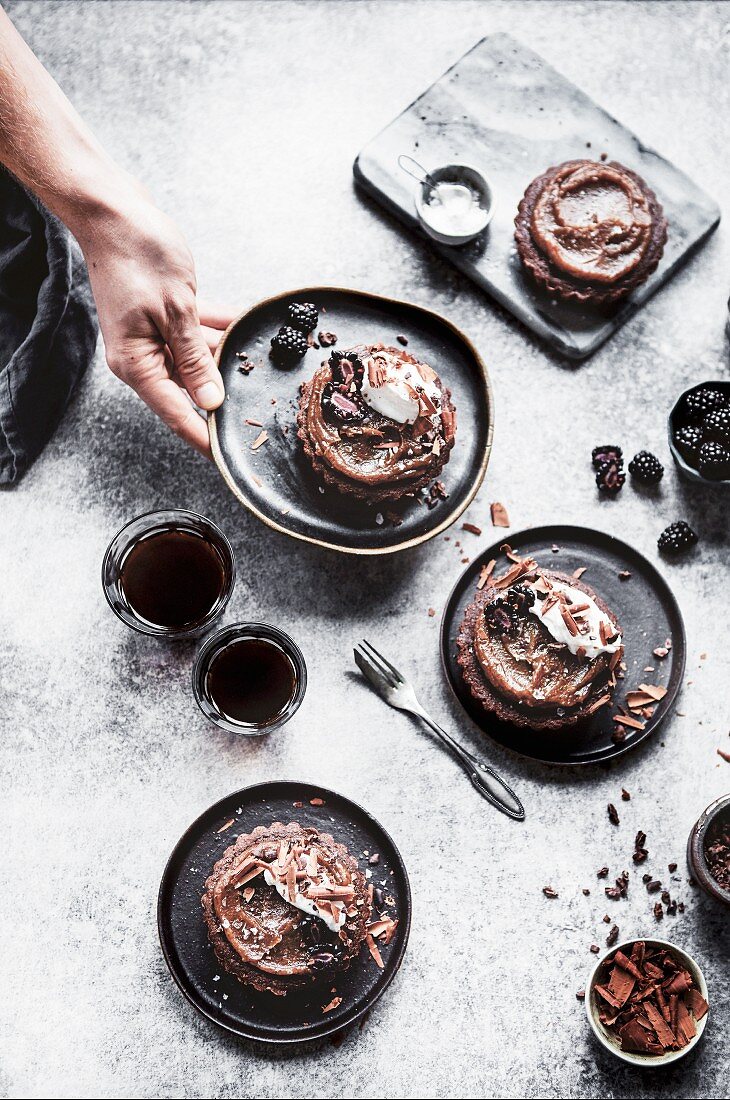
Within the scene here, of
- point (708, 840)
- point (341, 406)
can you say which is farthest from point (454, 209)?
point (708, 840)

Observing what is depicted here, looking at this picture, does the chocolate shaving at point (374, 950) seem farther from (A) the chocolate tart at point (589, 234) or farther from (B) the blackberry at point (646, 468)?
(A) the chocolate tart at point (589, 234)

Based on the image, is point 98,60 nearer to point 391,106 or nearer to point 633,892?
point 391,106

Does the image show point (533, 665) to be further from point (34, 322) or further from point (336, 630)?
point (34, 322)

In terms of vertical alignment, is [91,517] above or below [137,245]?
below

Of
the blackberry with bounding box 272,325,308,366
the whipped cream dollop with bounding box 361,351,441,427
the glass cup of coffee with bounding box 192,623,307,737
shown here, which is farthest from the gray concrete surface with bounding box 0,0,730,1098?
the whipped cream dollop with bounding box 361,351,441,427

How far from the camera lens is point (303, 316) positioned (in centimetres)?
326

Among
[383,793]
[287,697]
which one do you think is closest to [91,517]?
[287,697]

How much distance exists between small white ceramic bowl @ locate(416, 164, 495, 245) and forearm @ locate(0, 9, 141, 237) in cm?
106

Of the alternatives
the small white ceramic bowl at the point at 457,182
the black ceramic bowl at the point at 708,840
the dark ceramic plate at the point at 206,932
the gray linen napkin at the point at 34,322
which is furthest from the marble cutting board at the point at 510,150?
the dark ceramic plate at the point at 206,932

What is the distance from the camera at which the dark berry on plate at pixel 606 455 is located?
3434 millimetres

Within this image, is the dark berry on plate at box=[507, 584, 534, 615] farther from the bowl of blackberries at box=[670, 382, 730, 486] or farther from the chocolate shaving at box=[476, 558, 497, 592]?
the bowl of blackberries at box=[670, 382, 730, 486]

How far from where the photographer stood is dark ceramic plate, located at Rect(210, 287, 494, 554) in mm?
3248

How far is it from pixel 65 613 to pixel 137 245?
50.3 inches

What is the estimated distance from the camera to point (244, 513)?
3447 millimetres
